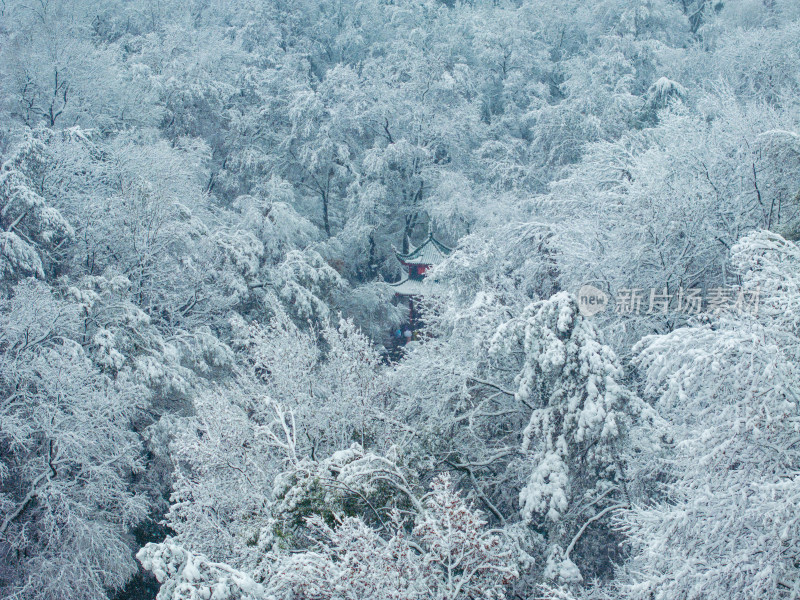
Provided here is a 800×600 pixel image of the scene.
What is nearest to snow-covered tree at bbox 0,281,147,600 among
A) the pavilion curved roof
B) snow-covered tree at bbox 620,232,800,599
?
snow-covered tree at bbox 620,232,800,599

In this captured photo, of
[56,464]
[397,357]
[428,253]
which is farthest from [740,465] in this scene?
[428,253]

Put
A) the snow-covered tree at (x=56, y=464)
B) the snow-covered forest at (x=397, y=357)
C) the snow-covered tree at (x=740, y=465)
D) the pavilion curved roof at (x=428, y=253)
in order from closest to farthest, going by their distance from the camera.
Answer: the snow-covered tree at (x=740, y=465)
the snow-covered forest at (x=397, y=357)
the snow-covered tree at (x=56, y=464)
the pavilion curved roof at (x=428, y=253)

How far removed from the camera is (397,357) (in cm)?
1912

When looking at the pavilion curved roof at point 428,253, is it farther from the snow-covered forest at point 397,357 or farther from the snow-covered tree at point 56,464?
the snow-covered tree at point 56,464

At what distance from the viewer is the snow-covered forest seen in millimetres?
4094

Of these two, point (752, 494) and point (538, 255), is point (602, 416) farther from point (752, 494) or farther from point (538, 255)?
point (538, 255)

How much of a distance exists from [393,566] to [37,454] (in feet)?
22.6

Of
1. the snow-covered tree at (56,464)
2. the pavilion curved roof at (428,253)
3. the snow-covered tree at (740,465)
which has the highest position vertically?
the snow-covered tree at (740,465)

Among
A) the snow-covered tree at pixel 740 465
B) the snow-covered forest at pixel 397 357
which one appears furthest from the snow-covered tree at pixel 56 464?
the snow-covered tree at pixel 740 465

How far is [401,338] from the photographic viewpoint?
1994 cm

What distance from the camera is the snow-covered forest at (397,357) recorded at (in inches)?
161

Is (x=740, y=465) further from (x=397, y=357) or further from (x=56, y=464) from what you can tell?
(x=397, y=357)

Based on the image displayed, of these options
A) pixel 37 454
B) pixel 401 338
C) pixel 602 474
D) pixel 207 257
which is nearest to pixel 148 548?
pixel 602 474

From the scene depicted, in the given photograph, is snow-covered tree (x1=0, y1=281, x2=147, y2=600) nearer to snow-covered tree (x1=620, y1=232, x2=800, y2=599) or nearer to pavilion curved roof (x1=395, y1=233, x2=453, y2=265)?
snow-covered tree (x1=620, y1=232, x2=800, y2=599)
